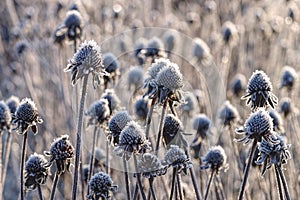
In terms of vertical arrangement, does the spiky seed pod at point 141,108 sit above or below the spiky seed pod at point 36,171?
above

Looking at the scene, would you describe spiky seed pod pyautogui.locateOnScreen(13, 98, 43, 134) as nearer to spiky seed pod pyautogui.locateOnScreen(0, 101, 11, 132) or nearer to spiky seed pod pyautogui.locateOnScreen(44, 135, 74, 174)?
spiky seed pod pyautogui.locateOnScreen(44, 135, 74, 174)

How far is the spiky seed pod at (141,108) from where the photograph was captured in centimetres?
370

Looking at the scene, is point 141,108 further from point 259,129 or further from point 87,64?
point 259,129

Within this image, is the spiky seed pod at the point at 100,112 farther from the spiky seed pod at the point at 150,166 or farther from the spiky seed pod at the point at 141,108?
the spiky seed pod at the point at 150,166

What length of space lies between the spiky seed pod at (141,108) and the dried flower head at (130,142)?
102cm

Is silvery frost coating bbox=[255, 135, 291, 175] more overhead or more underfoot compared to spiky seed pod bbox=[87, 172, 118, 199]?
more overhead

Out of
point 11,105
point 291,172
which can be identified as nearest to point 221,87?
point 291,172

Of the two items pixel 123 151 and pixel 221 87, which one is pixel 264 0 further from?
pixel 123 151

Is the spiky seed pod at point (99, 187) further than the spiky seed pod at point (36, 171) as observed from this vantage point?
No

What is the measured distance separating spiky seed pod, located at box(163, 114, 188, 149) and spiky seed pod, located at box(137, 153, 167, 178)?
287 mm

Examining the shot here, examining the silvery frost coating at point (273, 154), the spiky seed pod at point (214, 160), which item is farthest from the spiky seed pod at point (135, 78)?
the silvery frost coating at point (273, 154)

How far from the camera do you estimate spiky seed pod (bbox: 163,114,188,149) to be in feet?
9.82

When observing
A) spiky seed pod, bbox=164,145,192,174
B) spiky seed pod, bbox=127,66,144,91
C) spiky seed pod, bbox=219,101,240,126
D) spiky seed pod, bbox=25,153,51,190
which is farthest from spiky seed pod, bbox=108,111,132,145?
spiky seed pod, bbox=127,66,144,91

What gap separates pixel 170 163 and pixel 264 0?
631cm
